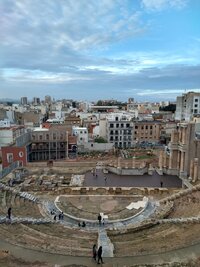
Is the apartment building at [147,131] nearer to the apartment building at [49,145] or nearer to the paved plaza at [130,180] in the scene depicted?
the apartment building at [49,145]

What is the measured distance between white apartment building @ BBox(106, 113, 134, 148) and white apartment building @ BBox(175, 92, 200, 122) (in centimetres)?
2495

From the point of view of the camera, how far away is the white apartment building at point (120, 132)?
72.4m

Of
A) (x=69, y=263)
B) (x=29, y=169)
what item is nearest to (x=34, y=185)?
(x=29, y=169)

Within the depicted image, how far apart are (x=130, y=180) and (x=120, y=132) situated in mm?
27838

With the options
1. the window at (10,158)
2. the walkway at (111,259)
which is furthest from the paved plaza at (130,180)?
the walkway at (111,259)

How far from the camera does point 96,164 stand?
54.5 meters

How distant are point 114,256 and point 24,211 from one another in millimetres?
14110

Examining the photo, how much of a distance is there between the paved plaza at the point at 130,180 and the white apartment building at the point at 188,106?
44.2m

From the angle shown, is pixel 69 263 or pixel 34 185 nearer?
pixel 69 263

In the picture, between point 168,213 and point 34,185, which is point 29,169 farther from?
point 168,213

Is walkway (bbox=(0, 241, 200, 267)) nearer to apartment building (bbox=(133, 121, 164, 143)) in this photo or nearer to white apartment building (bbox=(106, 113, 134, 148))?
white apartment building (bbox=(106, 113, 134, 148))

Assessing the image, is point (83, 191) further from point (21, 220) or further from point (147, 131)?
point (147, 131)

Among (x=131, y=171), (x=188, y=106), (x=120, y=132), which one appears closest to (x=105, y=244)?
(x=131, y=171)

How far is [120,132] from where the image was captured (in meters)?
72.9
